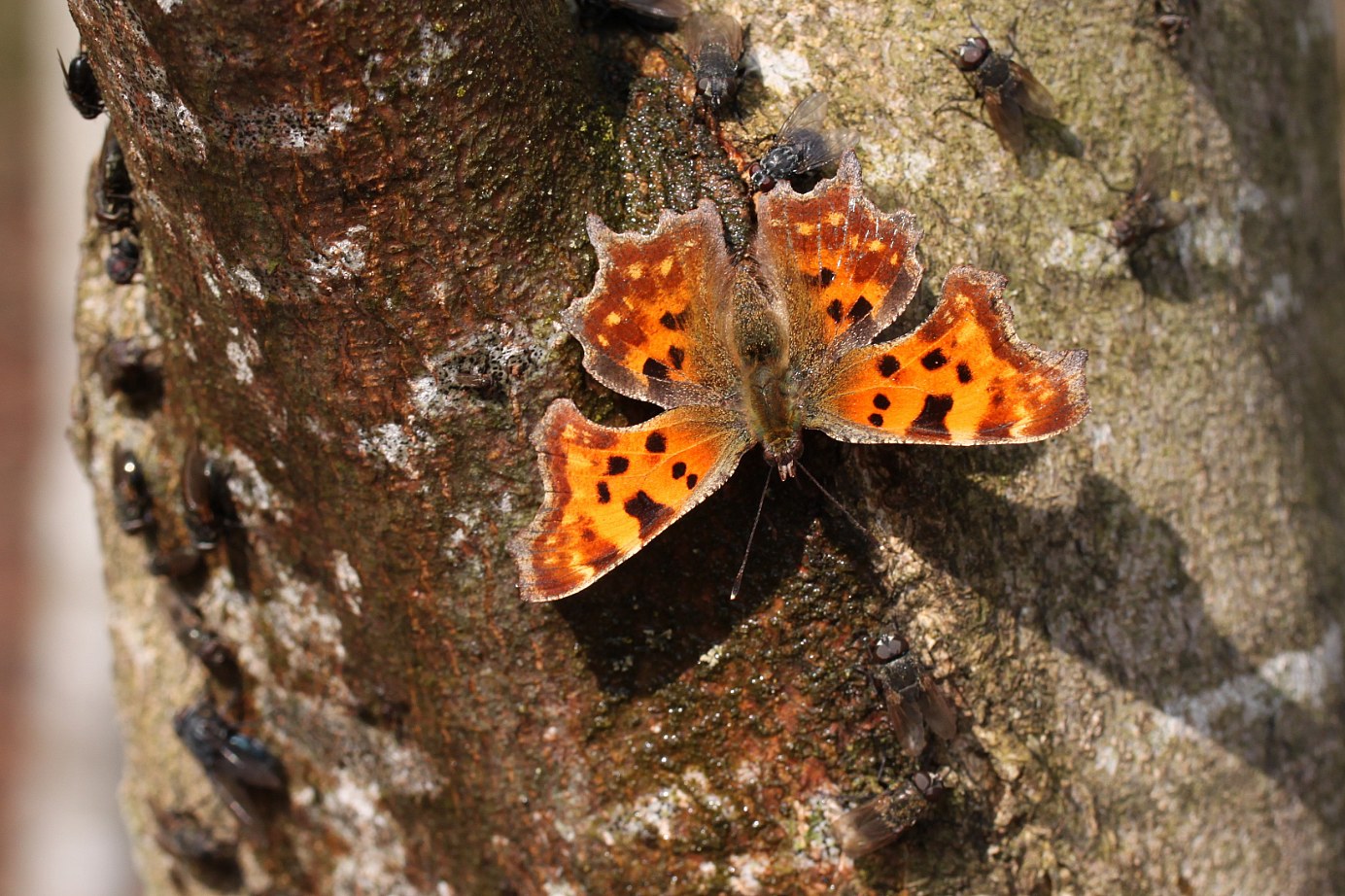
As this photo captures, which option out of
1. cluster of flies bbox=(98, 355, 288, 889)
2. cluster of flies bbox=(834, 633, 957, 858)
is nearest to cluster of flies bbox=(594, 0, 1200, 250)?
cluster of flies bbox=(834, 633, 957, 858)

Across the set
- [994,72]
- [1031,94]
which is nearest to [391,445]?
[994,72]

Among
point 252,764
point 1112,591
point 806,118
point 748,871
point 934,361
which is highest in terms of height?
point 806,118

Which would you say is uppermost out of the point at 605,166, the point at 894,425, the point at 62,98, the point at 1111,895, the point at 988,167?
the point at 62,98

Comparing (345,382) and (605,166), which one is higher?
(605,166)

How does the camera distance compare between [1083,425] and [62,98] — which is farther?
[62,98]

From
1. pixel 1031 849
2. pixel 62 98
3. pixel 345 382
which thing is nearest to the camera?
pixel 345 382

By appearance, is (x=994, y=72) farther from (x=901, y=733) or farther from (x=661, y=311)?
(x=901, y=733)

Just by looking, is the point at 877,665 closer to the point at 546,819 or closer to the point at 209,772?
the point at 546,819

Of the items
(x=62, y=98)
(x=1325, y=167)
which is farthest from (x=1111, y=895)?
(x=62, y=98)
